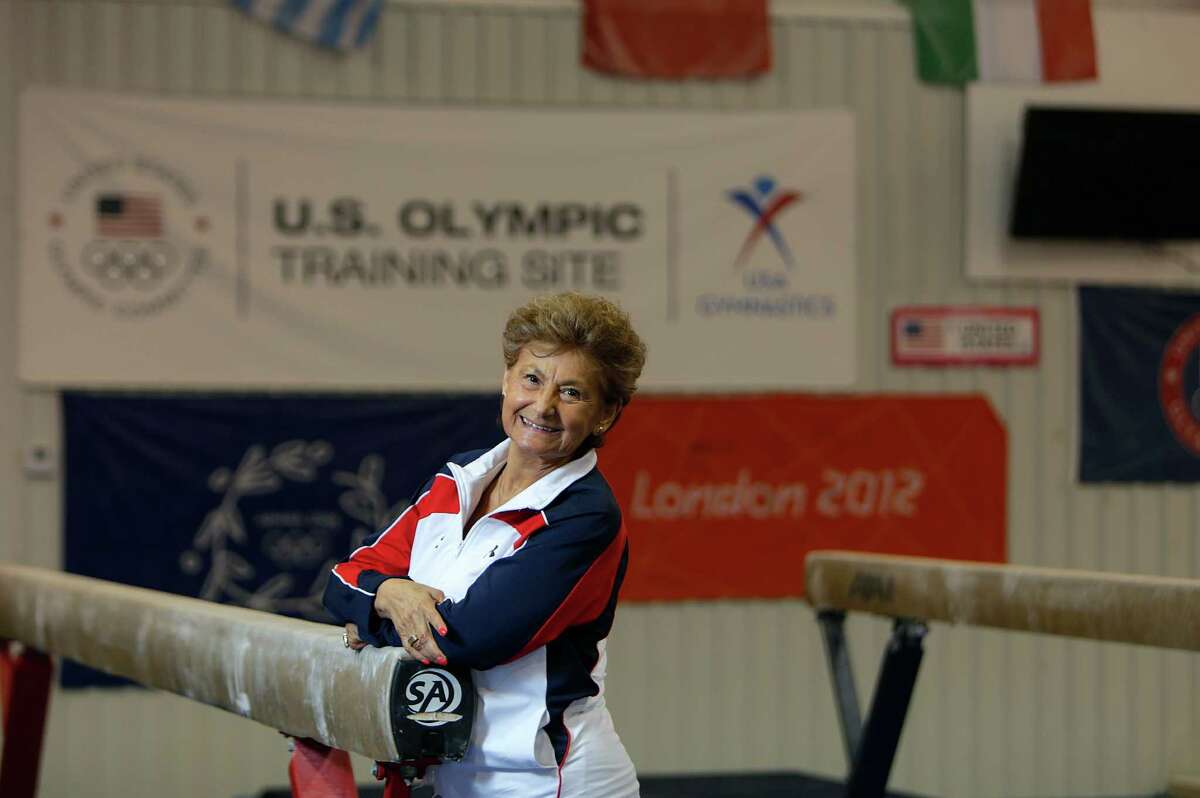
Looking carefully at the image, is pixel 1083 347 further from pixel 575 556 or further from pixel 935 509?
pixel 575 556

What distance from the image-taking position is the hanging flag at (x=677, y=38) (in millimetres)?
6609

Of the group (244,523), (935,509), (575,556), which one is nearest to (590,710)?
(575,556)

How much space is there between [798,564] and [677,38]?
2.45 m

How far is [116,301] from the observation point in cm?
631

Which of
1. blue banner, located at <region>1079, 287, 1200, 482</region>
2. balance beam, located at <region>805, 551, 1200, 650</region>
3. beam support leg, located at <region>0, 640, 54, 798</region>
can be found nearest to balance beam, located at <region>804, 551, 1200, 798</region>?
balance beam, located at <region>805, 551, 1200, 650</region>

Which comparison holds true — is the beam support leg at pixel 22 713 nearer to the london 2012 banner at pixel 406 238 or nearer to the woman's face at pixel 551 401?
the woman's face at pixel 551 401

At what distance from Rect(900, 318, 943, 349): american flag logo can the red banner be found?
0.81 ft

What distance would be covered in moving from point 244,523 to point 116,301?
1.09 m

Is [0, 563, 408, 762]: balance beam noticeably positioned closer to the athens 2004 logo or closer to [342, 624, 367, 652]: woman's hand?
[342, 624, 367, 652]: woman's hand

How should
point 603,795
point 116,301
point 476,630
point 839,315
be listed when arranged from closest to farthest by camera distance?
point 476,630 → point 603,795 → point 116,301 → point 839,315

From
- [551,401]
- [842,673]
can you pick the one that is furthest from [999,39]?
[551,401]

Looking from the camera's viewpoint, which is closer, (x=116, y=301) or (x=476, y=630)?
(x=476, y=630)

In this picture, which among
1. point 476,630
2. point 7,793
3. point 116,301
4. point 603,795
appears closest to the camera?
point 476,630

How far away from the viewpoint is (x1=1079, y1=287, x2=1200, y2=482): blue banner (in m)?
6.96
